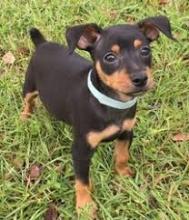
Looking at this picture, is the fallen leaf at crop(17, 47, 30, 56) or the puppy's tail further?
the fallen leaf at crop(17, 47, 30, 56)

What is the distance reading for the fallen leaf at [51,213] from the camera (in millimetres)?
3837

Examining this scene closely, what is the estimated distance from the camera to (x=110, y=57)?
324 cm

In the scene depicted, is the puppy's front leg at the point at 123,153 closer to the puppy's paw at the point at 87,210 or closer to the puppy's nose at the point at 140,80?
the puppy's paw at the point at 87,210

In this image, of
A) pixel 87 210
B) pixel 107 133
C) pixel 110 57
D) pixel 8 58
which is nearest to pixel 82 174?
pixel 87 210

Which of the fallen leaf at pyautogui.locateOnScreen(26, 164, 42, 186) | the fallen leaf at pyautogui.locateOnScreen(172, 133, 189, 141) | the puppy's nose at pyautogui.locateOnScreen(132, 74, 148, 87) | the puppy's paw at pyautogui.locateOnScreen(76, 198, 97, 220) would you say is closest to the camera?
the puppy's nose at pyautogui.locateOnScreen(132, 74, 148, 87)

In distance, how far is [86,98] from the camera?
355 centimetres

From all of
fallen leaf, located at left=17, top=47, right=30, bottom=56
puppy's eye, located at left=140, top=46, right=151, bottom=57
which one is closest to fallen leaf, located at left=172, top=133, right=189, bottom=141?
puppy's eye, located at left=140, top=46, right=151, bottom=57

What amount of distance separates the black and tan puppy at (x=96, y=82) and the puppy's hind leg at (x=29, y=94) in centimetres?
5

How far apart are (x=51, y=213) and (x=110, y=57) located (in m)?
1.25

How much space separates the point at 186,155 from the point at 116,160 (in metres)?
0.53

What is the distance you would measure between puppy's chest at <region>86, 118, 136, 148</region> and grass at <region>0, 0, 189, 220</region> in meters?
0.52

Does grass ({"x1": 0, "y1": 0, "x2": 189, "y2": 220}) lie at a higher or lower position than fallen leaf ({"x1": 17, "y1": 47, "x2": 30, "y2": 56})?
lower

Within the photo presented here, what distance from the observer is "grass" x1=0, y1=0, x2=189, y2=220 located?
3.85 m

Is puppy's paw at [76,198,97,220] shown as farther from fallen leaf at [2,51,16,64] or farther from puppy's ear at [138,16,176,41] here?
fallen leaf at [2,51,16,64]
